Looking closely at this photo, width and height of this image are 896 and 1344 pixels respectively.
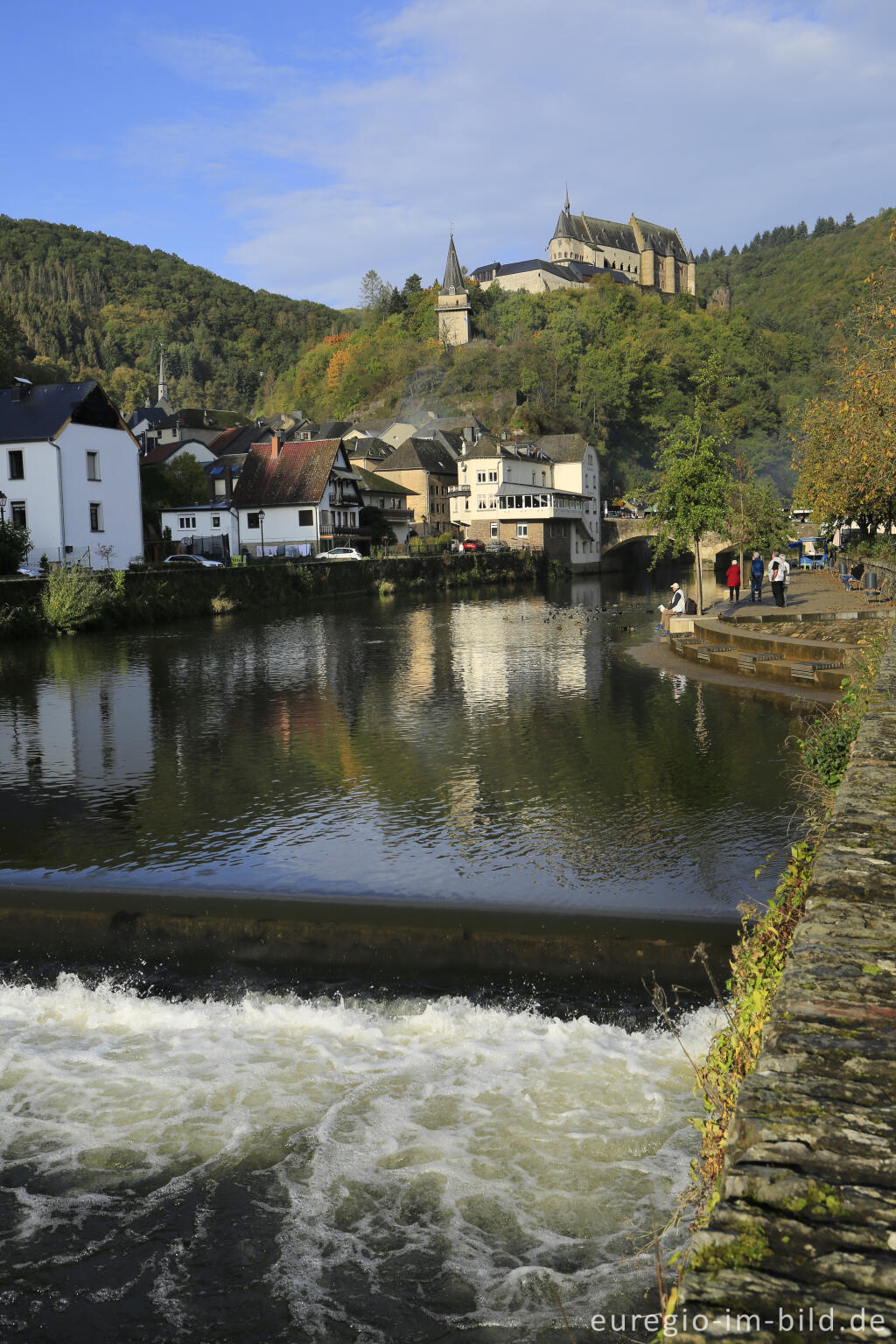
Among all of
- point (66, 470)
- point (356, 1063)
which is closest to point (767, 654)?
point (356, 1063)

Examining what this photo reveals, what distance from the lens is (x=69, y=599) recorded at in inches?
1375

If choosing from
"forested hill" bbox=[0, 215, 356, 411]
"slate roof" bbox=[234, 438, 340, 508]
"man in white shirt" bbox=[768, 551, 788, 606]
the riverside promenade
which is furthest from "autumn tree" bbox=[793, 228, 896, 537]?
"forested hill" bbox=[0, 215, 356, 411]

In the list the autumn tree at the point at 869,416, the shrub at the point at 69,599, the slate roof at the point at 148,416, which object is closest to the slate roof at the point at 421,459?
the slate roof at the point at 148,416

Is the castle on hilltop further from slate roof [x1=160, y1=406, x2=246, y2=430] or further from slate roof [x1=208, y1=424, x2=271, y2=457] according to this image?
slate roof [x1=208, y1=424, x2=271, y2=457]

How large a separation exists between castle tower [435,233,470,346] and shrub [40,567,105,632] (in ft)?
372

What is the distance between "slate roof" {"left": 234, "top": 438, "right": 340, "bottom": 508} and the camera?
7262cm

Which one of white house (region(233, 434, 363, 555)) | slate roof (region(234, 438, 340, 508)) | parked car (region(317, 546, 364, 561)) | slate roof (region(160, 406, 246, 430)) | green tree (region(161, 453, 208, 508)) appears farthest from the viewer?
slate roof (region(160, 406, 246, 430))

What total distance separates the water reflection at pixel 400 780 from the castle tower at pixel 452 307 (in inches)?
4897

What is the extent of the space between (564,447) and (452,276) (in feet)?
181

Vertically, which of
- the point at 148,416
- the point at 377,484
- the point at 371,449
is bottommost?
the point at 377,484

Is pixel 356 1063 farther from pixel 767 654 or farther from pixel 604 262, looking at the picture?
pixel 604 262

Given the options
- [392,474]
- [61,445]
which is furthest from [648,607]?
[392,474]

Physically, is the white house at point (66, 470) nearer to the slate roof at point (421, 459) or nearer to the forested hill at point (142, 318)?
the slate roof at point (421, 459)

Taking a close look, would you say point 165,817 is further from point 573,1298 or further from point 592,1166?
point 573,1298
